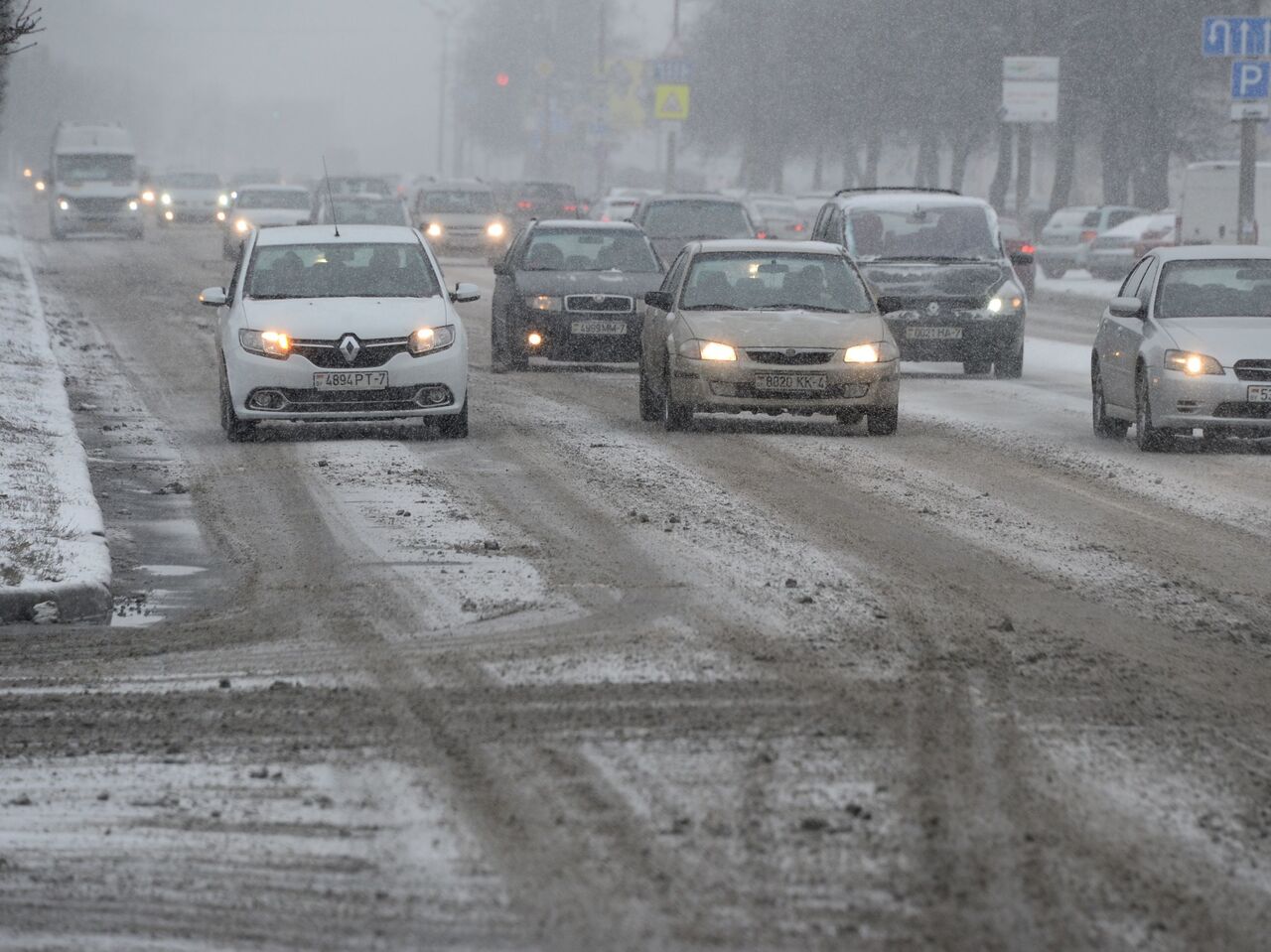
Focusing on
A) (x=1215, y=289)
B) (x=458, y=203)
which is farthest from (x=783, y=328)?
(x=458, y=203)

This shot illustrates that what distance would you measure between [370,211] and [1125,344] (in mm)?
26399

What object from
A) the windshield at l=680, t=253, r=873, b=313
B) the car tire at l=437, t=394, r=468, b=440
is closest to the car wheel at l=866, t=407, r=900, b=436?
the windshield at l=680, t=253, r=873, b=313

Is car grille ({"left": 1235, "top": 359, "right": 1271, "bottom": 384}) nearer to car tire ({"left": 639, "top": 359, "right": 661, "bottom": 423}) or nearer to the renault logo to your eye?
car tire ({"left": 639, "top": 359, "right": 661, "bottom": 423})

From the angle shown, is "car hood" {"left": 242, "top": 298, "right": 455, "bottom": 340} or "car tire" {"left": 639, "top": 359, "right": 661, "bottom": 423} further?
"car tire" {"left": 639, "top": 359, "right": 661, "bottom": 423}

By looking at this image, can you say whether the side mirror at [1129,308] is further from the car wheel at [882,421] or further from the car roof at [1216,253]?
the car wheel at [882,421]

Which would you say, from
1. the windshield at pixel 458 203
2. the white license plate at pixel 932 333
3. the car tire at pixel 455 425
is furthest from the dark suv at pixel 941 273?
the windshield at pixel 458 203

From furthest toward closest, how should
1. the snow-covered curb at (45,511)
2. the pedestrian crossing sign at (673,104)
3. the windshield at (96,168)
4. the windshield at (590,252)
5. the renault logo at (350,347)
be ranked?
the pedestrian crossing sign at (673,104)
the windshield at (96,168)
the windshield at (590,252)
the renault logo at (350,347)
the snow-covered curb at (45,511)

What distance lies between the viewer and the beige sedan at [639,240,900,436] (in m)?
16.4

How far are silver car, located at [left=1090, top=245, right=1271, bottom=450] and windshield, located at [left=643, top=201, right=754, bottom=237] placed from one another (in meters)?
12.6

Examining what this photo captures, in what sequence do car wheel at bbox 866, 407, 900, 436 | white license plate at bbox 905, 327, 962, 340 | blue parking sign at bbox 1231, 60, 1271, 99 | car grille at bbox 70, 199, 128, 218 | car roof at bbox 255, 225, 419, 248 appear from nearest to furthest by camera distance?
car wheel at bbox 866, 407, 900, 436
car roof at bbox 255, 225, 419, 248
white license plate at bbox 905, 327, 962, 340
blue parking sign at bbox 1231, 60, 1271, 99
car grille at bbox 70, 199, 128, 218

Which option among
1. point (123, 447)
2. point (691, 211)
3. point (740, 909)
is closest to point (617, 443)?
point (123, 447)

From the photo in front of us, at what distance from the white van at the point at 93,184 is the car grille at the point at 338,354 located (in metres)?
43.5

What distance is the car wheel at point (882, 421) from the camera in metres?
16.5

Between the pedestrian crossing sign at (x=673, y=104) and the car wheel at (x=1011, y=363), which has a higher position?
the pedestrian crossing sign at (x=673, y=104)
